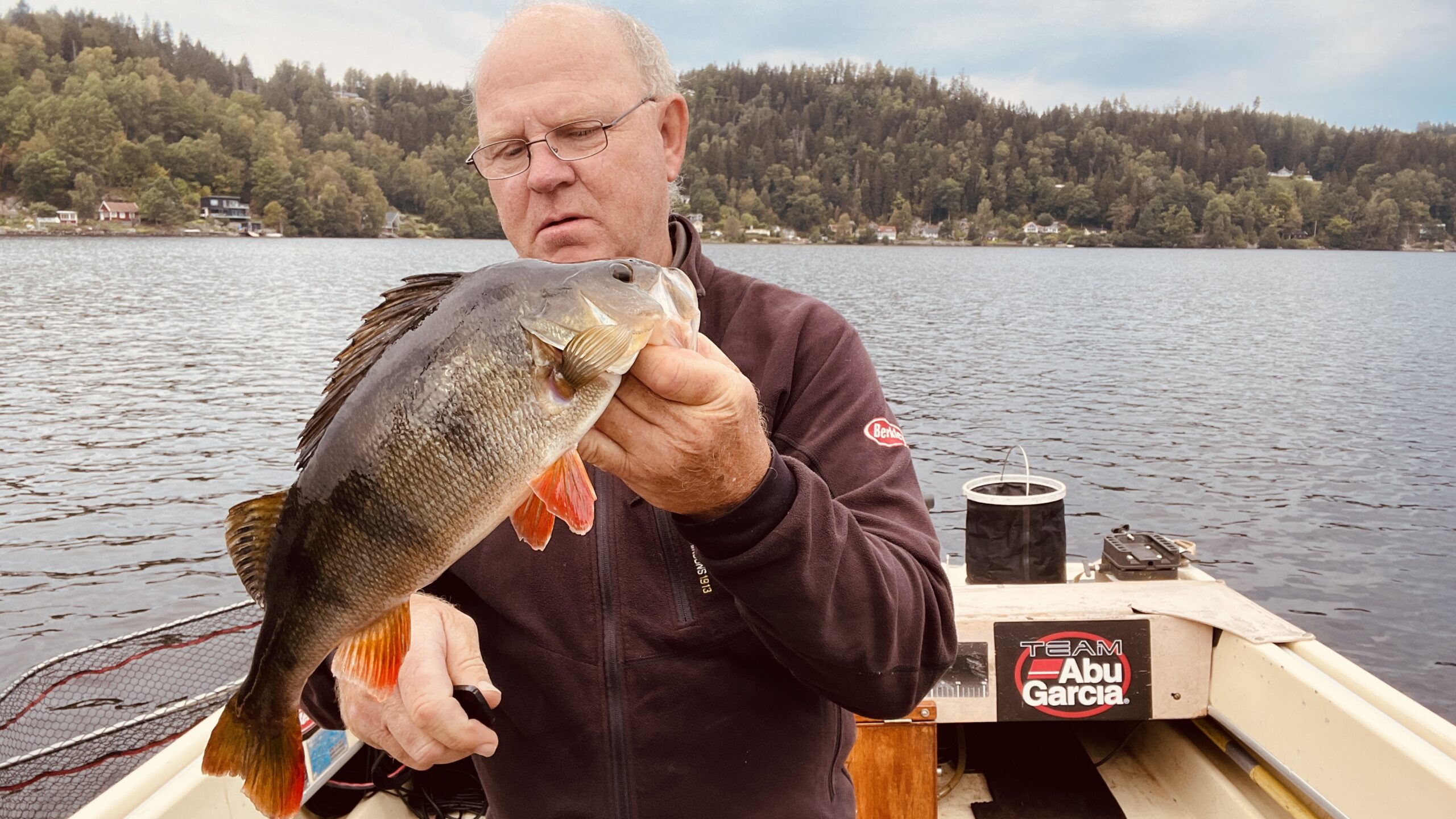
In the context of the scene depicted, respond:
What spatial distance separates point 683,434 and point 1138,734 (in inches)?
185

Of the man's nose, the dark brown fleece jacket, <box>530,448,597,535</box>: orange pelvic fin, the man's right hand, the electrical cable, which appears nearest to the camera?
<box>530,448,597,535</box>: orange pelvic fin

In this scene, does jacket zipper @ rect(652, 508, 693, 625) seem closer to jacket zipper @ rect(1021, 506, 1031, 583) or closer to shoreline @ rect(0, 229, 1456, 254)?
jacket zipper @ rect(1021, 506, 1031, 583)

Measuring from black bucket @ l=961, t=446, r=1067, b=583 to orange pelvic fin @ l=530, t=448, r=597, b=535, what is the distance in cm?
407

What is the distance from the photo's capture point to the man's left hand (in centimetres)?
160

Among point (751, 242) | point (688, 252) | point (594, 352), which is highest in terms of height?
point (751, 242)

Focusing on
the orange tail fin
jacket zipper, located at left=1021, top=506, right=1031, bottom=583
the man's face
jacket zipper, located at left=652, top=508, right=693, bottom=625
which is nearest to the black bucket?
jacket zipper, located at left=1021, top=506, right=1031, bottom=583

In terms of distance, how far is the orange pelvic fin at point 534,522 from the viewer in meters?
1.82

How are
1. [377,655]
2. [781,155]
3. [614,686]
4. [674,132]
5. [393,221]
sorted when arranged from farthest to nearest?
[781,155] → [393,221] → [674,132] → [614,686] → [377,655]

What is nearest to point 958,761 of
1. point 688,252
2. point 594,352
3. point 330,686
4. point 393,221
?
point 688,252

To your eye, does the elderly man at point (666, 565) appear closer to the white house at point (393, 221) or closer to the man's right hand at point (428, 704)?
the man's right hand at point (428, 704)

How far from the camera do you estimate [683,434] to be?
5.30 feet

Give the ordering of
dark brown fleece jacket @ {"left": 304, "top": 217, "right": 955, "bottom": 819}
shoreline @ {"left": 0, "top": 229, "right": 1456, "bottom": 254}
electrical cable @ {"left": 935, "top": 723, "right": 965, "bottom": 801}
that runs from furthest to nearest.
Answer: shoreline @ {"left": 0, "top": 229, "right": 1456, "bottom": 254}
electrical cable @ {"left": 935, "top": 723, "right": 965, "bottom": 801}
dark brown fleece jacket @ {"left": 304, "top": 217, "right": 955, "bottom": 819}

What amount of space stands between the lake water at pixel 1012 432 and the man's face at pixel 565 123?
10.5 m

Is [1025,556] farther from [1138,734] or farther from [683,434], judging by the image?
[683,434]
